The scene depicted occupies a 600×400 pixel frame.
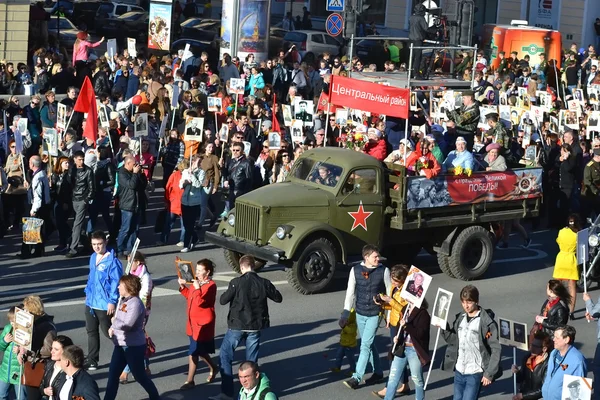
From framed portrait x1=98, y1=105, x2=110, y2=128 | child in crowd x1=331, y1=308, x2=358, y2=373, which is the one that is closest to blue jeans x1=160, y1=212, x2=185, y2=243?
framed portrait x1=98, y1=105, x2=110, y2=128

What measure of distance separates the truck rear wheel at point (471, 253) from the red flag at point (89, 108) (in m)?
6.49

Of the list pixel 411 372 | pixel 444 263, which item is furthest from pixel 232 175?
pixel 411 372

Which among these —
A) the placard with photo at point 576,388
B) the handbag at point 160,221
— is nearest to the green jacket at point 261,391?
the placard with photo at point 576,388

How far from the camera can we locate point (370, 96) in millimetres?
18547

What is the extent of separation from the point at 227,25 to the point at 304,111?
8.70m

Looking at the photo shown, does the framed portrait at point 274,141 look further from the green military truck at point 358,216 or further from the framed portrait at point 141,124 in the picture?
the green military truck at point 358,216

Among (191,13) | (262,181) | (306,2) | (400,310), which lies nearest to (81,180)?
(262,181)

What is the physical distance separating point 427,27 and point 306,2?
3414cm

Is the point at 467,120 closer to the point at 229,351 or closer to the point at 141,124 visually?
the point at 141,124

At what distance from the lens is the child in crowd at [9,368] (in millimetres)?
10672

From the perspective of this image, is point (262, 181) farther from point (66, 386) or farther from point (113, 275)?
point (66, 386)

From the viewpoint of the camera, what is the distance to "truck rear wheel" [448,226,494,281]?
17.7m

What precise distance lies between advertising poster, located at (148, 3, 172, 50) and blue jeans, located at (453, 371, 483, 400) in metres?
21.0

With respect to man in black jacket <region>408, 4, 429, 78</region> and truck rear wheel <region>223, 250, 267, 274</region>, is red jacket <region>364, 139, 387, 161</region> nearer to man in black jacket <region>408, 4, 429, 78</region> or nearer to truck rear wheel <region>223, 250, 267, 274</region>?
truck rear wheel <region>223, 250, 267, 274</region>
